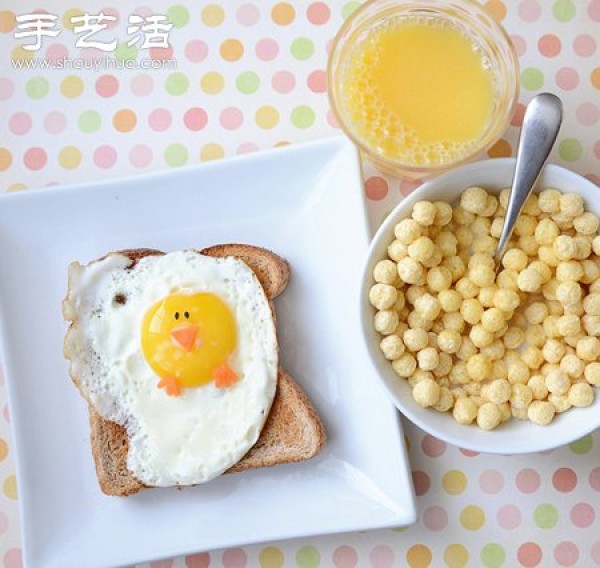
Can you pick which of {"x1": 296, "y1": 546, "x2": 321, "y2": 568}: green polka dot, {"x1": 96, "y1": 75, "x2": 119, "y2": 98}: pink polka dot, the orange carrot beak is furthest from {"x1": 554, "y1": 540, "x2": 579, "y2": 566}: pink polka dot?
{"x1": 96, "y1": 75, "x2": 119, "y2": 98}: pink polka dot

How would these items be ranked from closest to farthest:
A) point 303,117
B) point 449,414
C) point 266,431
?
point 449,414 < point 266,431 < point 303,117

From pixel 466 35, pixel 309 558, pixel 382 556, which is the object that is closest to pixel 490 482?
pixel 382 556

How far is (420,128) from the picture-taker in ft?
5.73

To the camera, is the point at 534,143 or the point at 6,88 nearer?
the point at 534,143

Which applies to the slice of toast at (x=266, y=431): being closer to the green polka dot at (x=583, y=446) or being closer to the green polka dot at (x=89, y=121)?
the green polka dot at (x=89, y=121)

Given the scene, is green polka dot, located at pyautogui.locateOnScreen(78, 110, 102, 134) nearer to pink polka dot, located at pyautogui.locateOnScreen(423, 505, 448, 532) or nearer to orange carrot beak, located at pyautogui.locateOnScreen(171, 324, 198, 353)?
orange carrot beak, located at pyautogui.locateOnScreen(171, 324, 198, 353)

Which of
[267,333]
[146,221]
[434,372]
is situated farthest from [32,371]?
[434,372]

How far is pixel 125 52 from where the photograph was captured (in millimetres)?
2012

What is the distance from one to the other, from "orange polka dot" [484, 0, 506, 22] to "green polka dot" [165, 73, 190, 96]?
74 centimetres

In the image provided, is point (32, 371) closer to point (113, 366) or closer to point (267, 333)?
point (113, 366)

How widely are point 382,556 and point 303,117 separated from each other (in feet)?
3.42

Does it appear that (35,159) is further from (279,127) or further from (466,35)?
(466,35)

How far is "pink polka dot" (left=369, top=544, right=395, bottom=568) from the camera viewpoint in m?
1.89

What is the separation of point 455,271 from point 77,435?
3.10 ft
